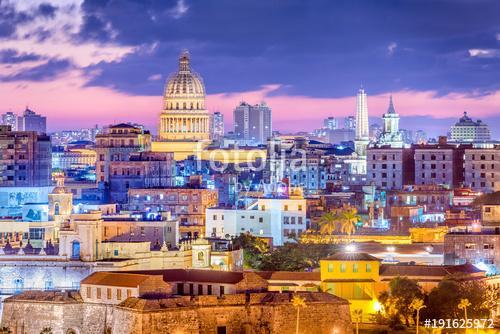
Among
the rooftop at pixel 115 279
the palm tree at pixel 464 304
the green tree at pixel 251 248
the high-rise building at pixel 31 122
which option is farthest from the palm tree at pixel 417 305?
the high-rise building at pixel 31 122

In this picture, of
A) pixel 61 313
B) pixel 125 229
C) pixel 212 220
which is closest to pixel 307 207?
pixel 212 220

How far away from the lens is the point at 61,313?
66.7 metres

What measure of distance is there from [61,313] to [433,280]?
15832 millimetres

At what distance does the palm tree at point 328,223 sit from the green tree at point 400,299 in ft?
75.4

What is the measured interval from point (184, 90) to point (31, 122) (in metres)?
29.7

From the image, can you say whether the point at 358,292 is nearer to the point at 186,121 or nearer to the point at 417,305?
the point at 417,305

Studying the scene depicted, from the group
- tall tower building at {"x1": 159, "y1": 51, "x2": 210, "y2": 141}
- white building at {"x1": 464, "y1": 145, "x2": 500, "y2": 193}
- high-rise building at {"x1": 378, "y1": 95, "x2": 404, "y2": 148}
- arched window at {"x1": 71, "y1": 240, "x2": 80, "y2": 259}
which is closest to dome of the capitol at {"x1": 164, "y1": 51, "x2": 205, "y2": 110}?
tall tower building at {"x1": 159, "y1": 51, "x2": 210, "y2": 141}

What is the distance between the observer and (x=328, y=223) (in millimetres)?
93375

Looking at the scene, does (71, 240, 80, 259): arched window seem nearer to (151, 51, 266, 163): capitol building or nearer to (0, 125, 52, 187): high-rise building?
(0, 125, 52, 187): high-rise building

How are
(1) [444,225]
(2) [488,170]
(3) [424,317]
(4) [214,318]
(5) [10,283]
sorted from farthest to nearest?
(2) [488,170]
(1) [444,225]
(5) [10,283]
(3) [424,317]
(4) [214,318]

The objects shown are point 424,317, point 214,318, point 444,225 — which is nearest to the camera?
point 214,318

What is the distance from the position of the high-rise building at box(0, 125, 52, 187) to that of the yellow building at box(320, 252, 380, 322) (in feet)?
197

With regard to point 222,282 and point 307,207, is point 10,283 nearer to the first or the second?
point 222,282

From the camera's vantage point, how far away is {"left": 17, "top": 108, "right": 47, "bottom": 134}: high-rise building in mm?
191625
